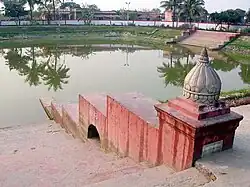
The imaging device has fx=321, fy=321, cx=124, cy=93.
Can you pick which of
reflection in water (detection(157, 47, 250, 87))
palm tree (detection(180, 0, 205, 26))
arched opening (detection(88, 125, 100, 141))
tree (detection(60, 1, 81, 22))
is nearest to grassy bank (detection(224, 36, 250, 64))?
reflection in water (detection(157, 47, 250, 87))

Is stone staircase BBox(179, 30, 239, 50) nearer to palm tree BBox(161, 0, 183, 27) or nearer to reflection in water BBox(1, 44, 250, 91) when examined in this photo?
reflection in water BBox(1, 44, 250, 91)

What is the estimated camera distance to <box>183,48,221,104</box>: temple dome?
443 cm

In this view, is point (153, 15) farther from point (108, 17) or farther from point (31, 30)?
point (31, 30)

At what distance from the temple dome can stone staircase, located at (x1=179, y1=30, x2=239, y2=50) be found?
29.1 m

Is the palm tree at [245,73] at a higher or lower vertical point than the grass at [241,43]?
lower

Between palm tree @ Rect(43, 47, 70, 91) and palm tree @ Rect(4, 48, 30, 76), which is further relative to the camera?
palm tree @ Rect(4, 48, 30, 76)

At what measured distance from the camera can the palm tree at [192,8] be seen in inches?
1734

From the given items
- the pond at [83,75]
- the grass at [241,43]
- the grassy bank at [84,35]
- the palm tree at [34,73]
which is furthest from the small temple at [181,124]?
the grassy bank at [84,35]

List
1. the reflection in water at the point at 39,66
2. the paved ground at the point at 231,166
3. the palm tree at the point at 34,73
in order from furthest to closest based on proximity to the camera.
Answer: the reflection in water at the point at 39,66, the palm tree at the point at 34,73, the paved ground at the point at 231,166

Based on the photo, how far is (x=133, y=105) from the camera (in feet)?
22.2

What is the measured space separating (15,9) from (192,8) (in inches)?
1014

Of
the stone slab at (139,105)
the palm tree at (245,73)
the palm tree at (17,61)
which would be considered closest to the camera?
the stone slab at (139,105)

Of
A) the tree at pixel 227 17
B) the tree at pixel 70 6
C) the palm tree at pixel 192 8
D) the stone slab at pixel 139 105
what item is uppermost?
the tree at pixel 70 6

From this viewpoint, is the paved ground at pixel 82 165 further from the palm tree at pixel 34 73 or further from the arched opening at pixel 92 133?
the palm tree at pixel 34 73
